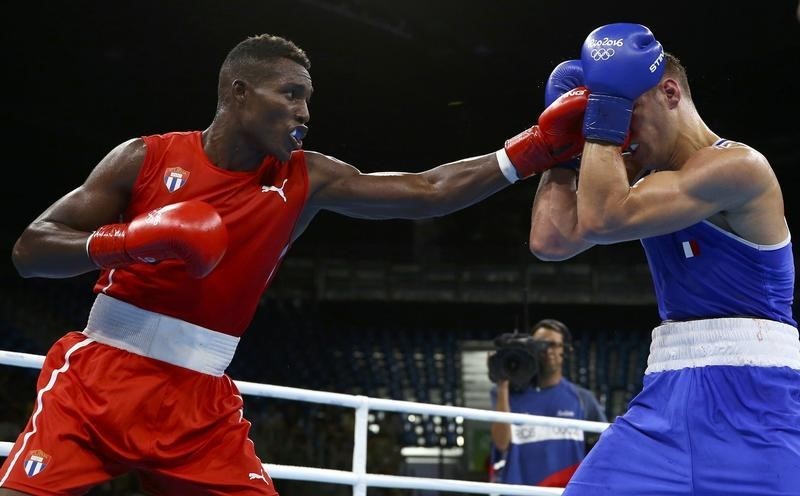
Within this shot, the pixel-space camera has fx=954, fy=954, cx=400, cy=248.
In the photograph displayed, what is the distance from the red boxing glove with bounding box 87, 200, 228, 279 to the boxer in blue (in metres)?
0.82

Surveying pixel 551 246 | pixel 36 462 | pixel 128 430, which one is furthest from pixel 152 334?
pixel 551 246

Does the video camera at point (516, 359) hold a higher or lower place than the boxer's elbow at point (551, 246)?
higher

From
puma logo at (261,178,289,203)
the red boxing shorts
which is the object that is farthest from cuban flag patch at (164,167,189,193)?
the red boxing shorts

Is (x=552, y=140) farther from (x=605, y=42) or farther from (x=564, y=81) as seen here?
(x=605, y=42)

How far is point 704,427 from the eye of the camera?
6.45 feet

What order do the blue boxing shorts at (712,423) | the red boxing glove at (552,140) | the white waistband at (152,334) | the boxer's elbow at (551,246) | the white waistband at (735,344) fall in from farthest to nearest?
1. the boxer's elbow at (551,246)
2. the red boxing glove at (552,140)
3. the white waistband at (152,334)
4. the white waistband at (735,344)
5. the blue boxing shorts at (712,423)

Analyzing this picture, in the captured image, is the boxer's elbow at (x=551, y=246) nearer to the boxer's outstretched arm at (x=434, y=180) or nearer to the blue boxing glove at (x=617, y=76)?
the boxer's outstretched arm at (x=434, y=180)

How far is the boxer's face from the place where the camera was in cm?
241

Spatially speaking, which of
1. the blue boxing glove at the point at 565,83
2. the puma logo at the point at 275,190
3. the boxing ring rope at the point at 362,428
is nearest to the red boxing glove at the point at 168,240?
the puma logo at the point at 275,190

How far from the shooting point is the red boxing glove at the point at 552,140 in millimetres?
2363

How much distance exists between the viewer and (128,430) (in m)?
2.17

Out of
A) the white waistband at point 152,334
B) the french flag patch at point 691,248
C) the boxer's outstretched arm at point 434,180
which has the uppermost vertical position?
the boxer's outstretched arm at point 434,180

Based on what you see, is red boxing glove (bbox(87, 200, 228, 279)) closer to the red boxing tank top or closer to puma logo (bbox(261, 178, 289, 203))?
the red boxing tank top

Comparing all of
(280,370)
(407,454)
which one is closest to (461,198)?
(407,454)
